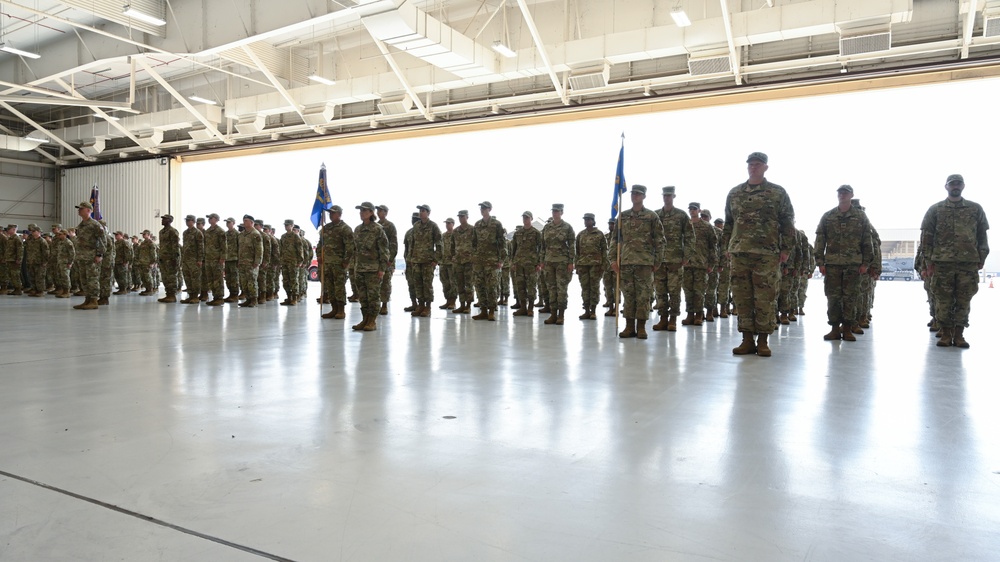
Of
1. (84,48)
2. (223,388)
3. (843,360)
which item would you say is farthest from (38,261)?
(843,360)

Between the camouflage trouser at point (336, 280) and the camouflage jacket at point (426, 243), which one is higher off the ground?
the camouflage jacket at point (426, 243)

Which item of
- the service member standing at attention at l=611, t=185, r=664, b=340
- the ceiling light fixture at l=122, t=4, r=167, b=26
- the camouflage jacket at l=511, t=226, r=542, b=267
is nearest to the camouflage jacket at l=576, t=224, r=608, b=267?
the camouflage jacket at l=511, t=226, r=542, b=267

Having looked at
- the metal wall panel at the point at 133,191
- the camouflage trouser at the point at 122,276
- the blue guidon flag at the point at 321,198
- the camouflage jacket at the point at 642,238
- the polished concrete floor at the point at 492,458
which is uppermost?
the metal wall panel at the point at 133,191

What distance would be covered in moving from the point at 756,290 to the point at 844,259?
175 cm

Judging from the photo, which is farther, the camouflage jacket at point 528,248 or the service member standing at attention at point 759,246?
the camouflage jacket at point 528,248

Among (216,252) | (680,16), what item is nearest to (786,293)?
(680,16)

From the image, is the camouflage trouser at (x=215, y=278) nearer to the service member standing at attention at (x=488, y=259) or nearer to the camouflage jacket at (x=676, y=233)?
the service member standing at attention at (x=488, y=259)

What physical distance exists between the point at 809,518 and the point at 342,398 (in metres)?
2.36

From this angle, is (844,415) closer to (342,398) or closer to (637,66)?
(342,398)

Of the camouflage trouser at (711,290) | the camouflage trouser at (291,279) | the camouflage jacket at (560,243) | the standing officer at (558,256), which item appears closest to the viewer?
the standing officer at (558,256)

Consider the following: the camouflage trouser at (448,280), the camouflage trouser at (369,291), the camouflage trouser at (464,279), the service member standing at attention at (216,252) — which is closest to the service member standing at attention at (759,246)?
the camouflage trouser at (369,291)

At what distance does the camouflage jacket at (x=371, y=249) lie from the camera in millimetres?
7570

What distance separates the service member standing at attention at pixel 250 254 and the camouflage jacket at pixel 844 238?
8532mm

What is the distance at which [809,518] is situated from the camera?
73.4 inches
